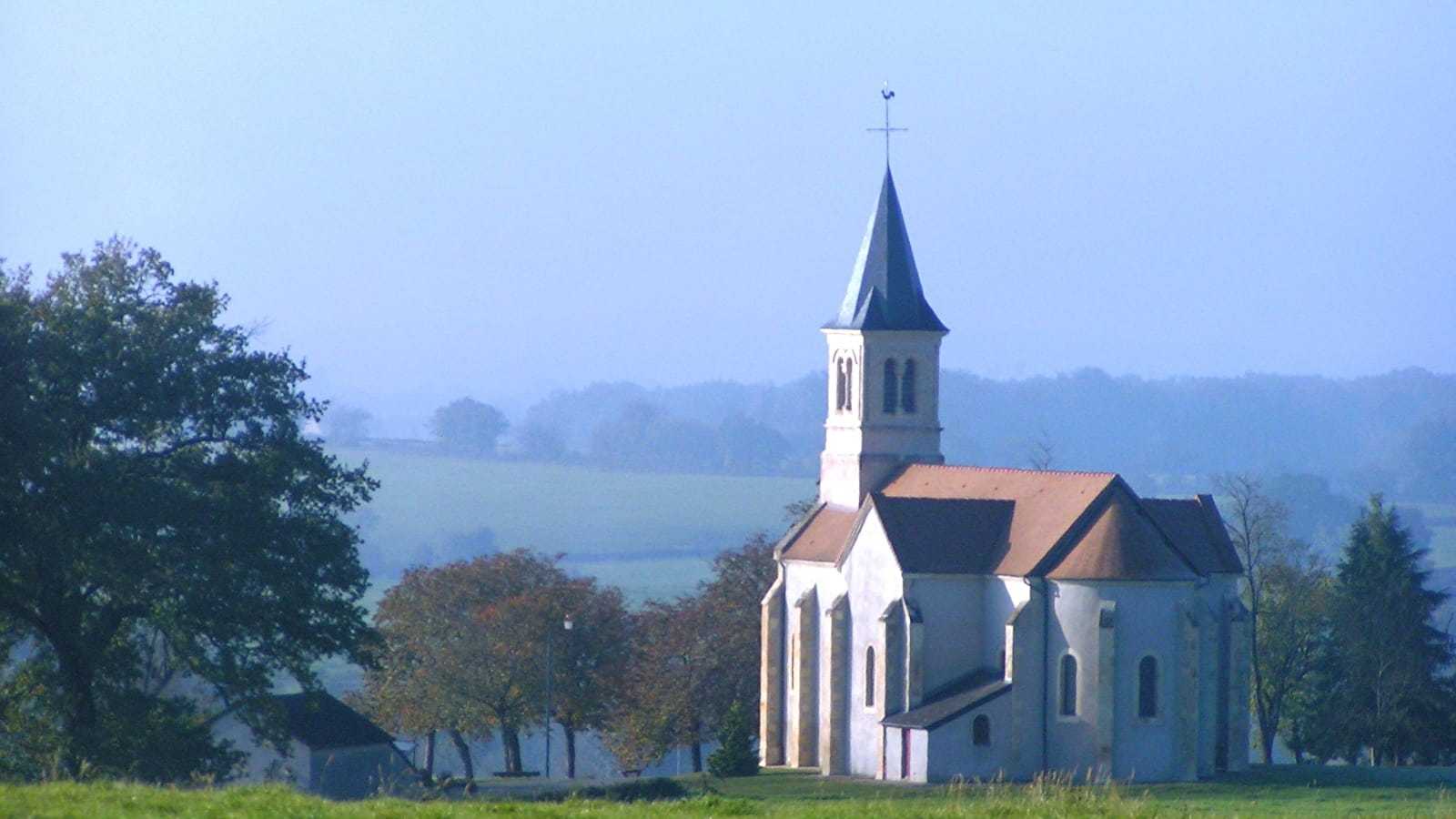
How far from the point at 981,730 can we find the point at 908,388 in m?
12.6

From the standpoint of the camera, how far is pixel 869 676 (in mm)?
53875

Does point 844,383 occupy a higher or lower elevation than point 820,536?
higher

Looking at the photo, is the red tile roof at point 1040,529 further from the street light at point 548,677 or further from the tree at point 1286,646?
the tree at point 1286,646

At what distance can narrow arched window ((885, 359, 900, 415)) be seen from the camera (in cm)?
5934

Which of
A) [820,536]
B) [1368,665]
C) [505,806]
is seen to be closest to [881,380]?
[820,536]

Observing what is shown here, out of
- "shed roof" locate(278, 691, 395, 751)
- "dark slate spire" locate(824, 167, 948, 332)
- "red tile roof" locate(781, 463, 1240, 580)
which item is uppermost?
"dark slate spire" locate(824, 167, 948, 332)

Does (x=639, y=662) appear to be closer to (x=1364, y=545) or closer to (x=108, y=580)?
(x=1364, y=545)

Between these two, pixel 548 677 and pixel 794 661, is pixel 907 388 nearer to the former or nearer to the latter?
pixel 794 661

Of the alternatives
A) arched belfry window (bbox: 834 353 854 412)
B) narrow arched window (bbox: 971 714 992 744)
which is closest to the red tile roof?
arched belfry window (bbox: 834 353 854 412)

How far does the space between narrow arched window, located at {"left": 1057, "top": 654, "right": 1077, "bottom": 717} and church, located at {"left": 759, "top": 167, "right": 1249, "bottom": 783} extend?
0.05 meters

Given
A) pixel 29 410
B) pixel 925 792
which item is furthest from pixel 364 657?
pixel 925 792

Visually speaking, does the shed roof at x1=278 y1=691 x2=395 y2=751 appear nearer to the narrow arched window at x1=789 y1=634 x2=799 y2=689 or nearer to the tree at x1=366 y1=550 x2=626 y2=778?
the narrow arched window at x1=789 y1=634 x2=799 y2=689

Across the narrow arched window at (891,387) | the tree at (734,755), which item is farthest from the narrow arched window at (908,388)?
the tree at (734,755)

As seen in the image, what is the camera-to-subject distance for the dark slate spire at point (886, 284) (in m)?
59.6
